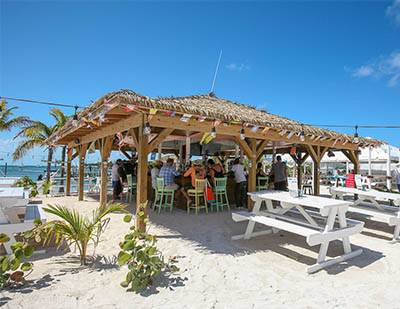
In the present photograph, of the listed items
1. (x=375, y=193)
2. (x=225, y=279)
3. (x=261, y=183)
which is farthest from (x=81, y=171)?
(x=375, y=193)

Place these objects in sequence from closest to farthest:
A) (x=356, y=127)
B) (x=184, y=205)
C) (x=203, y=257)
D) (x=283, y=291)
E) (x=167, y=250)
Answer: (x=283, y=291) → (x=203, y=257) → (x=167, y=250) → (x=356, y=127) → (x=184, y=205)

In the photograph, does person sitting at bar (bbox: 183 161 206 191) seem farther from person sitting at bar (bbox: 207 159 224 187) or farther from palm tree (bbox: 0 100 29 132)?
palm tree (bbox: 0 100 29 132)

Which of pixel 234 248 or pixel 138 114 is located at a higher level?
pixel 138 114

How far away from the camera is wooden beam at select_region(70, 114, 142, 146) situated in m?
4.82

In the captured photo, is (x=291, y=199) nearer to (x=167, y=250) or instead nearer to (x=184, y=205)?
(x=167, y=250)

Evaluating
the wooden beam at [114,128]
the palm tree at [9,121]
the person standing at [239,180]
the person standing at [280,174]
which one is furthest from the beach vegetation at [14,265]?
the palm tree at [9,121]

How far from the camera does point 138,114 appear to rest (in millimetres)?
4641

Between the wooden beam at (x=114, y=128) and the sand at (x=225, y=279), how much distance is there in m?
2.15

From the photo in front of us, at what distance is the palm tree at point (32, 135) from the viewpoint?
1267cm

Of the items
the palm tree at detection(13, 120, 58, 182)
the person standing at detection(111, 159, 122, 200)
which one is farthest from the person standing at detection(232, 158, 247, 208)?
the palm tree at detection(13, 120, 58, 182)

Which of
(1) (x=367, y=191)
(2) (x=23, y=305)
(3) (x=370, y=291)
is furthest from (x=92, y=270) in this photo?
(1) (x=367, y=191)

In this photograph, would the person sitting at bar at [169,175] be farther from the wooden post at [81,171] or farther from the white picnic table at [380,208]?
the wooden post at [81,171]

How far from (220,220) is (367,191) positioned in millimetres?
3208

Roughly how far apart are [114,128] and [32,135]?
33.5 ft
